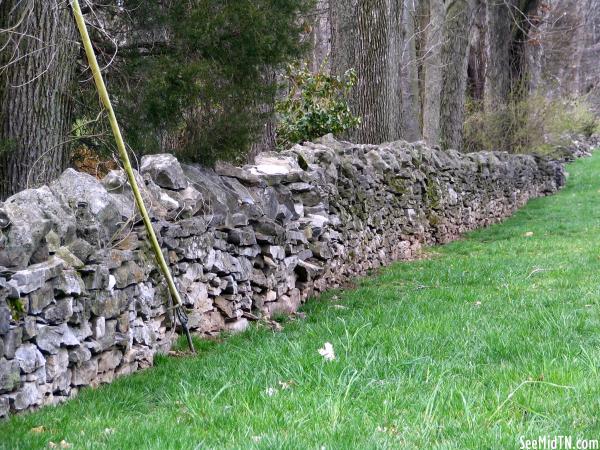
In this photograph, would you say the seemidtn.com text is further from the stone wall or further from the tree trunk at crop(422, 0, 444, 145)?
the tree trunk at crop(422, 0, 444, 145)

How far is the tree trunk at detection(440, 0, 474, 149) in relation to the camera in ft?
60.5

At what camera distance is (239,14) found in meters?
7.66

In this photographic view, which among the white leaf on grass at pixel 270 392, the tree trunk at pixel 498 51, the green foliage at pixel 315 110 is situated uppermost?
the tree trunk at pixel 498 51

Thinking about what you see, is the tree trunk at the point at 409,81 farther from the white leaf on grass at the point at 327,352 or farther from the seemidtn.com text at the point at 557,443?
the seemidtn.com text at the point at 557,443

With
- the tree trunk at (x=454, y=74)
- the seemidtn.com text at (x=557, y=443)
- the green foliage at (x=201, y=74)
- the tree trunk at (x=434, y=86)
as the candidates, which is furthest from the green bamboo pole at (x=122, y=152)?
the tree trunk at (x=454, y=74)

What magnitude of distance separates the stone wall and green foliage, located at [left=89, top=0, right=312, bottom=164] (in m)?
0.50

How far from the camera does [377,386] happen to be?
4.09m

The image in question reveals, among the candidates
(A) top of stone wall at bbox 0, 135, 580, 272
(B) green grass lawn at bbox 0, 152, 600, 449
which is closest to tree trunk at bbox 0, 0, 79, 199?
(A) top of stone wall at bbox 0, 135, 580, 272

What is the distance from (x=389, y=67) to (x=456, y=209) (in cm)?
329

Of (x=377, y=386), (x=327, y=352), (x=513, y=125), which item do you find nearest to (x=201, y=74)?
(x=327, y=352)

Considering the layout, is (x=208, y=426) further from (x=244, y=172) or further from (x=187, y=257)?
(x=244, y=172)

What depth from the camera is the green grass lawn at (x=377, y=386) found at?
338cm

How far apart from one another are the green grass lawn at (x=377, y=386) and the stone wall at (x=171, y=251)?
10.9 inches

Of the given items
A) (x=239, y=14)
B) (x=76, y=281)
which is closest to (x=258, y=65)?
(x=239, y=14)
